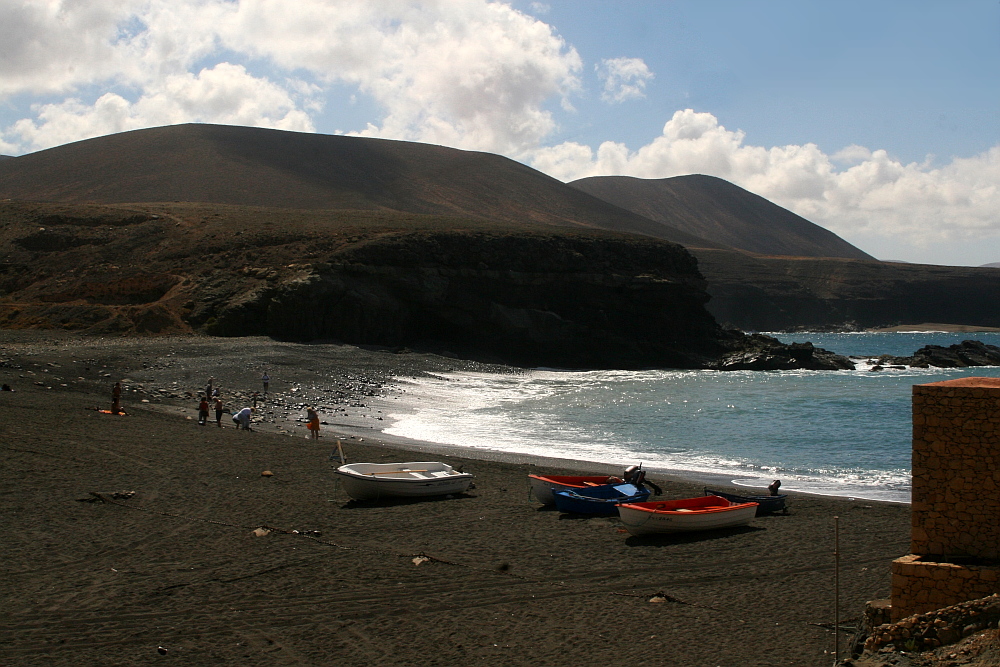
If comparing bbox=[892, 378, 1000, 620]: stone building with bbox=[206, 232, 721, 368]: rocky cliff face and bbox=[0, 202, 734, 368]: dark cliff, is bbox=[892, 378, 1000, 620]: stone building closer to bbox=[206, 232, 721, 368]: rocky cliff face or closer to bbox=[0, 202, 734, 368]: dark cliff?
bbox=[0, 202, 734, 368]: dark cliff

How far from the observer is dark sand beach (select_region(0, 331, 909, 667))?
8.83m

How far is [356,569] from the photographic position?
36.8 ft

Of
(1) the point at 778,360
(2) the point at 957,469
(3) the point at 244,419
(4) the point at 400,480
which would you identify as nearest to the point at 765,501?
(4) the point at 400,480

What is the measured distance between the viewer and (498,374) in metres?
48.1

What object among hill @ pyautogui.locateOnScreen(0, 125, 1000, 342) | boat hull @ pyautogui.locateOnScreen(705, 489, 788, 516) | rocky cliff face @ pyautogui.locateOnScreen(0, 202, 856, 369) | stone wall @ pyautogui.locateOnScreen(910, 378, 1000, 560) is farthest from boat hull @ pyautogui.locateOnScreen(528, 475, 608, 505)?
hill @ pyautogui.locateOnScreen(0, 125, 1000, 342)

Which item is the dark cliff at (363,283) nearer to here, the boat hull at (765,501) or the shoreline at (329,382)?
the shoreline at (329,382)

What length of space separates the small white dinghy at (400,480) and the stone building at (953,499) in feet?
31.4

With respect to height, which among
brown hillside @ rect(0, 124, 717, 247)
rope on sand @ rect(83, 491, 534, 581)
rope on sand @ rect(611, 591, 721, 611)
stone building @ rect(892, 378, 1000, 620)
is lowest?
rope on sand @ rect(611, 591, 721, 611)

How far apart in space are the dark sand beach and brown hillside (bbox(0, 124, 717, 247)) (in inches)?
3280

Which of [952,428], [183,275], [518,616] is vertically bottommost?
[518,616]

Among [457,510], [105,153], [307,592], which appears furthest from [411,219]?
[105,153]

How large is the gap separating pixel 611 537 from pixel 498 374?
34.6 metres

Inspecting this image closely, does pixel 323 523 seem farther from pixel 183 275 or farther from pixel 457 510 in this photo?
pixel 183 275

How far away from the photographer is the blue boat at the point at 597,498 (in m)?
15.2
